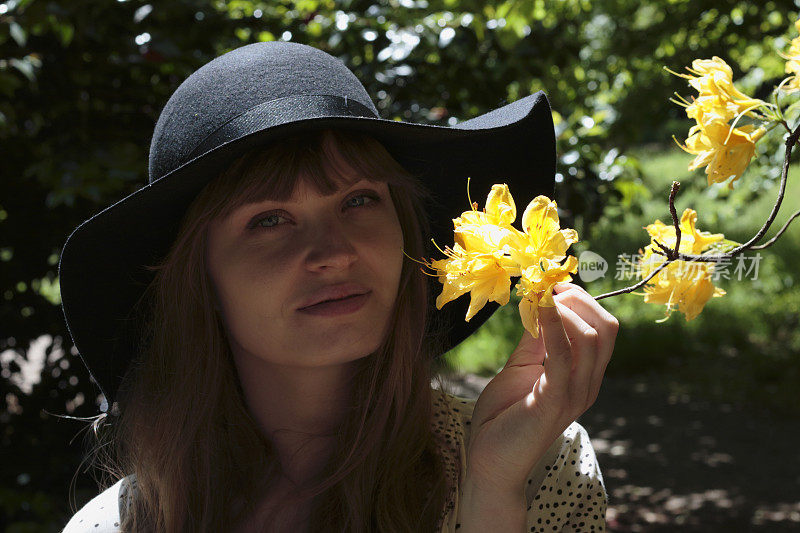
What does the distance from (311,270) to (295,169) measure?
0.61 ft

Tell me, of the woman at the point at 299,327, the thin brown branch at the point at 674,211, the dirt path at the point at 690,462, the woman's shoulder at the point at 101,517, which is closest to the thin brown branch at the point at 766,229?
the thin brown branch at the point at 674,211

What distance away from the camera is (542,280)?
34.1 inches

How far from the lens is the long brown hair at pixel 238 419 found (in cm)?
151

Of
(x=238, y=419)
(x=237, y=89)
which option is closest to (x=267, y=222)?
(x=237, y=89)

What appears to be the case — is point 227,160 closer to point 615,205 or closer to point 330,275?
point 330,275

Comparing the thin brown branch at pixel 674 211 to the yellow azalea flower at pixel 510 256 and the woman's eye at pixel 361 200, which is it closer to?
the yellow azalea flower at pixel 510 256

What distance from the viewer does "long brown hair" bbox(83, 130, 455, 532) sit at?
4.95 feet

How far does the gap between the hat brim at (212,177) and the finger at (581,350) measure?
459 millimetres

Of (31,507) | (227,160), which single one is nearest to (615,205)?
(227,160)

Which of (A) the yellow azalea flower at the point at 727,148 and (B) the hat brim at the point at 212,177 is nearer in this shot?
(A) the yellow azalea flower at the point at 727,148

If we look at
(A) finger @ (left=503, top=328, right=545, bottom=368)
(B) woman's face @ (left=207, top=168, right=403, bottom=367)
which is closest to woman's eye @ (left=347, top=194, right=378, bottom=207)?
(B) woman's face @ (left=207, top=168, right=403, bottom=367)

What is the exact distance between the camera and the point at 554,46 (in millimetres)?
3104

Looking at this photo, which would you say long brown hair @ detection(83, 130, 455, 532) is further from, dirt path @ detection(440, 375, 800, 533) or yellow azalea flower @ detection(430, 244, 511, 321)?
dirt path @ detection(440, 375, 800, 533)

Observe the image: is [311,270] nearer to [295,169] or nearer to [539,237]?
[295,169]
